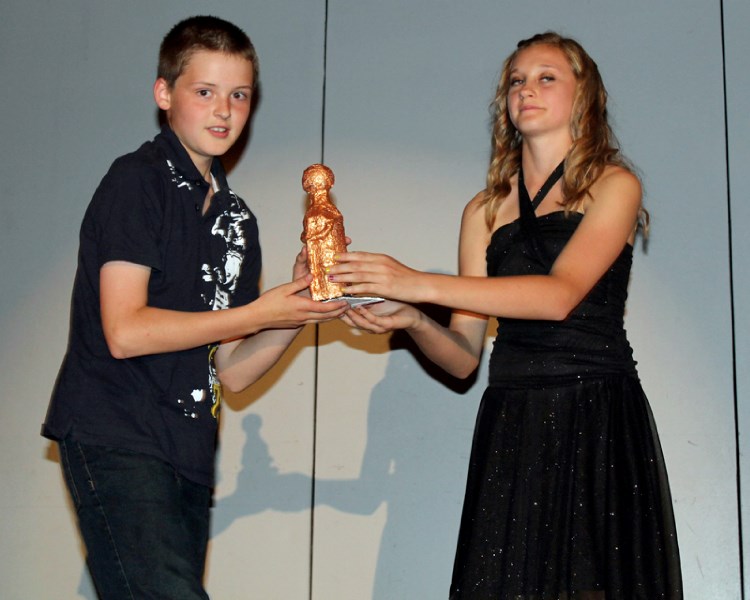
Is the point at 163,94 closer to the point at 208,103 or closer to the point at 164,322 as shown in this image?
the point at 208,103

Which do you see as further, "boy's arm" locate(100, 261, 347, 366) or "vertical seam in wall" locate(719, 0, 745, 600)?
"vertical seam in wall" locate(719, 0, 745, 600)

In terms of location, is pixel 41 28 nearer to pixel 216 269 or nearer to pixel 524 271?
pixel 216 269

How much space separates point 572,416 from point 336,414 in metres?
1.22

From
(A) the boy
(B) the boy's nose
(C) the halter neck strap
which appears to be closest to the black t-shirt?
(A) the boy

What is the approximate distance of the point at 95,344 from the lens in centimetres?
211

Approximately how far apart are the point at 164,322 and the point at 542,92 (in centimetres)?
113

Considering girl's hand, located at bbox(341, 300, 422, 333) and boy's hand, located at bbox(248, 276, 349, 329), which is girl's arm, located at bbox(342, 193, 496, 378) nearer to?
girl's hand, located at bbox(341, 300, 422, 333)

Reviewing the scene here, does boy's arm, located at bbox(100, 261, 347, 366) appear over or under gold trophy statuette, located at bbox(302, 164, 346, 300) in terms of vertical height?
under

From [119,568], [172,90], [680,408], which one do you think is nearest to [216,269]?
[172,90]

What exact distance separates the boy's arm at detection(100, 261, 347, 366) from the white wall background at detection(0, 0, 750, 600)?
4.09ft

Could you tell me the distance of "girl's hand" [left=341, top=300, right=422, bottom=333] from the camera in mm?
2439

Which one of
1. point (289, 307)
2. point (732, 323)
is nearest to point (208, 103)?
point (289, 307)

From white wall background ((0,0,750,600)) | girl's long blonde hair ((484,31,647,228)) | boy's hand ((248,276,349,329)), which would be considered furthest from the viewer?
white wall background ((0,0,750,600))

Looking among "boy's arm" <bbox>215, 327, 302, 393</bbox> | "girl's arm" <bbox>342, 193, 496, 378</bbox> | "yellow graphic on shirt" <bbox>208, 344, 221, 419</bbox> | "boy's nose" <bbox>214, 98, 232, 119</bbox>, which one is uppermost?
"boy's nose" <bbox>214, 98, 232, 119</bbox>
